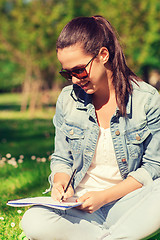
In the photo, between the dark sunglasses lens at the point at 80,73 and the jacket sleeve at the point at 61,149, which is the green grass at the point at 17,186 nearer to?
the jacket sleeve at the point at 61,149

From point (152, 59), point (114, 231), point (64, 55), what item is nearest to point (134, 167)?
point (114, 231)

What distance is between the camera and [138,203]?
2.43m

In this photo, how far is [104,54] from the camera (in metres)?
2.59

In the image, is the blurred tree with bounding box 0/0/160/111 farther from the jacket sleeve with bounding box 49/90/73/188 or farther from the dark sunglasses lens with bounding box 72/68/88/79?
the dark sunglasses lens with bounding box 72/68/88/79

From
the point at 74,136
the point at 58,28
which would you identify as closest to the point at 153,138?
the point at 74,136

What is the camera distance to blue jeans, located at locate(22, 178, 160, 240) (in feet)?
7.64

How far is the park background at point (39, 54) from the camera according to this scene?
14.7 feet

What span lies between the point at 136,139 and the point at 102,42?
724 millimetres

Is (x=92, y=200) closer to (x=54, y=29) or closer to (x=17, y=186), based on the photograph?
(x=17, y=186)

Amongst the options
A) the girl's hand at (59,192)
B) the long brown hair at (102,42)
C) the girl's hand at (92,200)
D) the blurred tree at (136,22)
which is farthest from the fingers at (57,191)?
the blurred tree at (136,22)

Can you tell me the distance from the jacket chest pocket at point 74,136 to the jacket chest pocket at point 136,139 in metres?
0.35

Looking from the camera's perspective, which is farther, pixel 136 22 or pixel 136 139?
pixel 136 22

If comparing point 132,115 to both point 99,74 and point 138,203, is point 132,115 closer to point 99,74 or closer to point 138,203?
point 99,74

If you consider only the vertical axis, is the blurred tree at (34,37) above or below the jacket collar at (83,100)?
below
